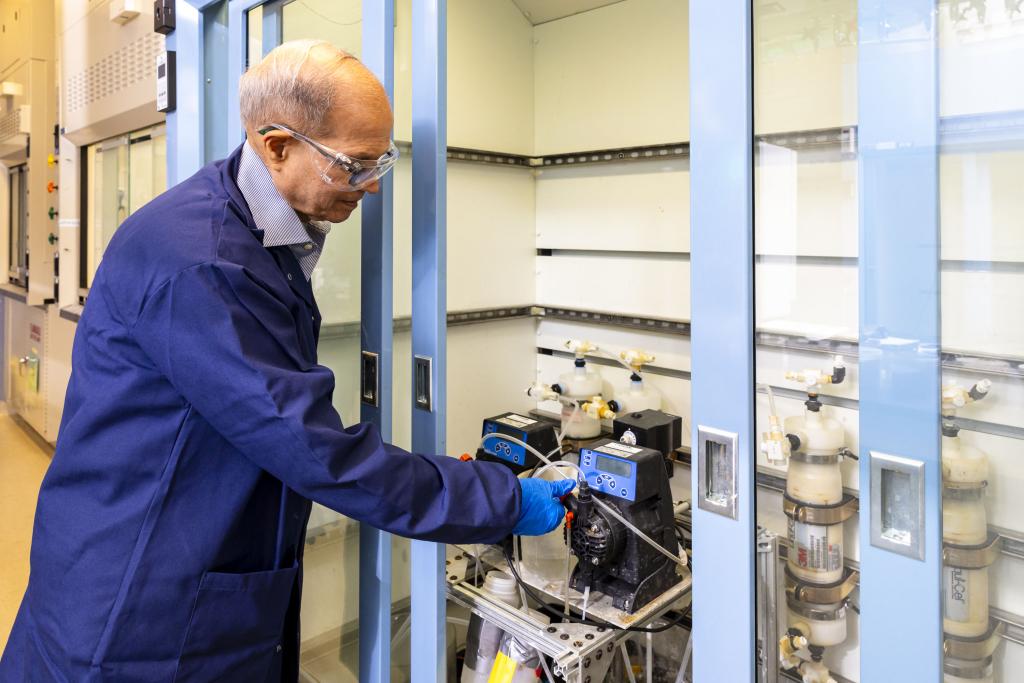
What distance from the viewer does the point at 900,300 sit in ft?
2.56

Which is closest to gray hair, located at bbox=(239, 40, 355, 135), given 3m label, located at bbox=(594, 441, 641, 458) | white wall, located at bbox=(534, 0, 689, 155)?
3m label, located at bbox=(594, 441, 641, 458)

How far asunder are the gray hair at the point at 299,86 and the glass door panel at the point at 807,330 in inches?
24.6

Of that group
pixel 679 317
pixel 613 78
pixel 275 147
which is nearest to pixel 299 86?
pixel 275 147

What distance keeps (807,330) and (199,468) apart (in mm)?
911

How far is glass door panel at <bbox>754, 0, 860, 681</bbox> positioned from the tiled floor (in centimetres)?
263

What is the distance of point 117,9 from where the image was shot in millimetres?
2744

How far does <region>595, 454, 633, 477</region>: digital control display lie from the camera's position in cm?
139

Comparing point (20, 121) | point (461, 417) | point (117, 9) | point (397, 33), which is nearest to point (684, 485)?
point (461, 417)

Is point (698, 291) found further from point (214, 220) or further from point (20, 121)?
point (20, 121)

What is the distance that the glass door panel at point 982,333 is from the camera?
717mm

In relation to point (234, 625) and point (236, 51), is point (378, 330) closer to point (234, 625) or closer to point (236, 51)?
point (234, 625)

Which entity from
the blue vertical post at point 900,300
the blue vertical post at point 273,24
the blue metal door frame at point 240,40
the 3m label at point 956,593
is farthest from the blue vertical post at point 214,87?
the 3m label at point 956,593

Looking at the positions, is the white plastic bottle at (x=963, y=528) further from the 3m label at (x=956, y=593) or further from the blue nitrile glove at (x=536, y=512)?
the blue nitrile glove at (x=536, y=512)

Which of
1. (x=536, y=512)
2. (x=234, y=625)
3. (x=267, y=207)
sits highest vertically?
(x=267, y=207)
